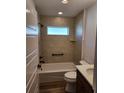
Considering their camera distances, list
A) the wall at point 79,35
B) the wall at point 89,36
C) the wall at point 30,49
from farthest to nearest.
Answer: the wall at point 79,35
the wall at point 89,36
the wall at point 30,49

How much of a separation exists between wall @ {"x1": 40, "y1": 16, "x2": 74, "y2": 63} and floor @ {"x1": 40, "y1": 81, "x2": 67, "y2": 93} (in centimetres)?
109

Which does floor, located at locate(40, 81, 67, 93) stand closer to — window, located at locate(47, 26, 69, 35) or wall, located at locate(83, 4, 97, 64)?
wall, located at locate(83, 4, 97, 64)

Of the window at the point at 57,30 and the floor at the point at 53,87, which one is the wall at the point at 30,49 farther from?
the window at the point at 57,30

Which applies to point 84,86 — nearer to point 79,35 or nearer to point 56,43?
point 79,35

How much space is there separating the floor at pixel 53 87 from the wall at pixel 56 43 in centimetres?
109

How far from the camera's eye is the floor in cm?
289

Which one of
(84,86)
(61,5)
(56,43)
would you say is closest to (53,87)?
(84,86)

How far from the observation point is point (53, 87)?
3129 millimetres

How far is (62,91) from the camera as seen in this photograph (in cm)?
288

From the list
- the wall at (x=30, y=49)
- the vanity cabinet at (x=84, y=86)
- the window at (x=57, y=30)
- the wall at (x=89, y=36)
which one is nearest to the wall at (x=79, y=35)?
the wall at (x=89, y=36)

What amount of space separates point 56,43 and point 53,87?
1.79 m

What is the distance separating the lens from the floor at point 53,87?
9.48ft
